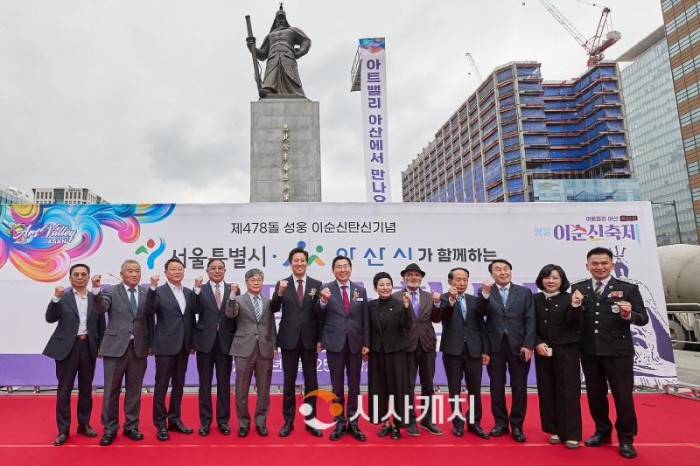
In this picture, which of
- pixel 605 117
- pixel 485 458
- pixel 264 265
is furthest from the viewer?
pixel 605 117

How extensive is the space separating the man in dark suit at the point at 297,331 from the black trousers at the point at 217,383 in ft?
1.86

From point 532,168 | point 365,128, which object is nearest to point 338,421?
point 365,128

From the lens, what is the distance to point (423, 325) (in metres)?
4.05

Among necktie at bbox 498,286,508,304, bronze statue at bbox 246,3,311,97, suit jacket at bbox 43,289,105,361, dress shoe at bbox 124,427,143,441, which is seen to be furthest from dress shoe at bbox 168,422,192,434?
bronze statue at bbox 246,3,311,97

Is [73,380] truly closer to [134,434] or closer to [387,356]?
[134,434]

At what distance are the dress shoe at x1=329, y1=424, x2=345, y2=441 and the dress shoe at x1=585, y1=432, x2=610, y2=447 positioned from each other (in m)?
2.13

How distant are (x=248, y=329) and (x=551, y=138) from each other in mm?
Result: 63024

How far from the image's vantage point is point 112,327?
3859 mm

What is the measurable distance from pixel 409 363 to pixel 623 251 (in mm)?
3960

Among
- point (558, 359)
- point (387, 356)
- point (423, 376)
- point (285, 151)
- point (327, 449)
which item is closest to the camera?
point (327, 449)

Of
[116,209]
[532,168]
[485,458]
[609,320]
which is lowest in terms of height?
[485,458]

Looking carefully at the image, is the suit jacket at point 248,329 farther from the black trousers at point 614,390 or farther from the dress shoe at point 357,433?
the black trousers at point 614,390

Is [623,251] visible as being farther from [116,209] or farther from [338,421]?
[116,209]

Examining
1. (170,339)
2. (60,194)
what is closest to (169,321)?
(170,339)
